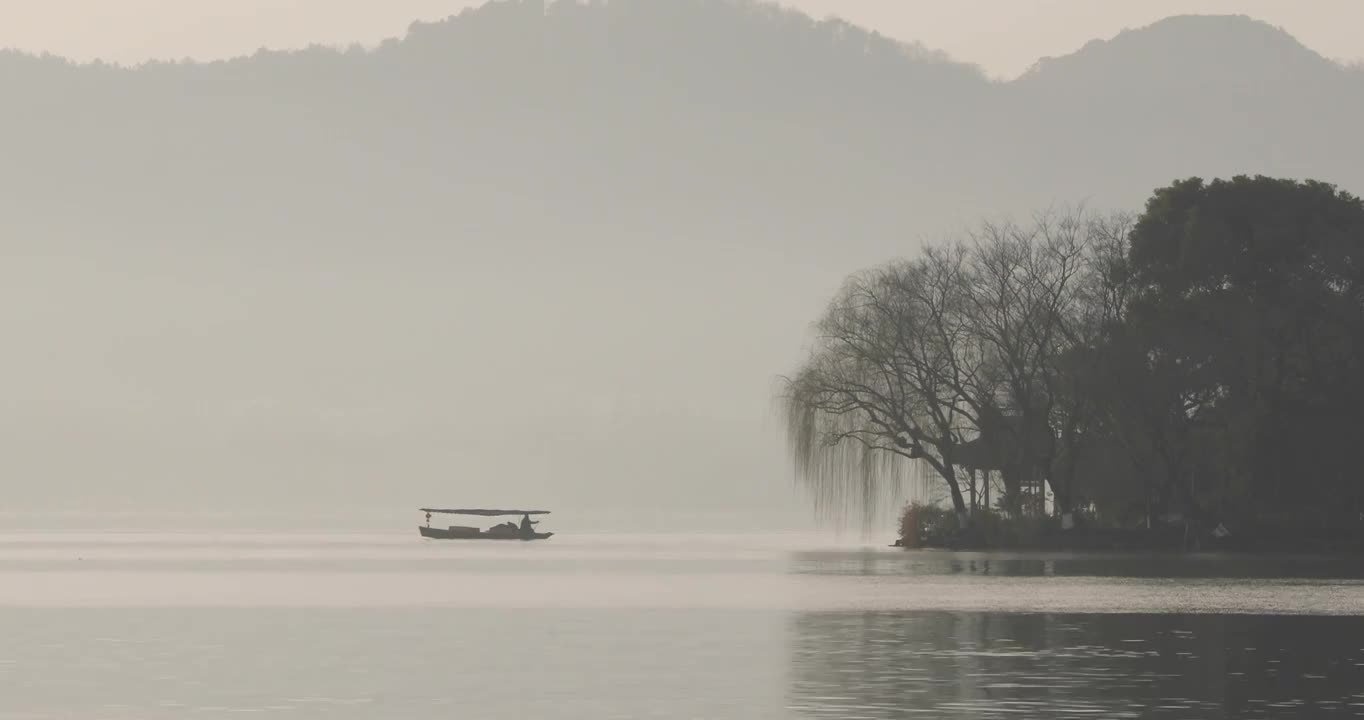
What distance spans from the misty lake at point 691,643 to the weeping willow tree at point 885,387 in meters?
13.6

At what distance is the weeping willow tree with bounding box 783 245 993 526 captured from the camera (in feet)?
283

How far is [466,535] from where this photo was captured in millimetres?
136750

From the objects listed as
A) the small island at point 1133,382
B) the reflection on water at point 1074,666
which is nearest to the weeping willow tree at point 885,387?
the small island at point 1133,382

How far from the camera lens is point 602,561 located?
87688 millimetres

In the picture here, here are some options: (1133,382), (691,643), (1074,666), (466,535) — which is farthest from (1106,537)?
(466,535)

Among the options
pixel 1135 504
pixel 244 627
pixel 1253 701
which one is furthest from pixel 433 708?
pixel 1135 504

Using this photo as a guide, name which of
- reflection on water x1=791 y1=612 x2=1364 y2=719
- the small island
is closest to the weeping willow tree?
the small island

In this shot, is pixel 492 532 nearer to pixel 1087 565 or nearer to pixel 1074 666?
pixel 1087 565

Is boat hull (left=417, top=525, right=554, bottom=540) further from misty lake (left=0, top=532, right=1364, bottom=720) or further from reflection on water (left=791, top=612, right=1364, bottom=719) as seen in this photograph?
reflection on water (left=791, top=612, right=1364, bottom=719)

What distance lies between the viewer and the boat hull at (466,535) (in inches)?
5162

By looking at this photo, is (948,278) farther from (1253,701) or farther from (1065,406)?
(1253,701)

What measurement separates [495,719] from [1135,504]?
68299 mm

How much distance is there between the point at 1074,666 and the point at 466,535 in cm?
10715

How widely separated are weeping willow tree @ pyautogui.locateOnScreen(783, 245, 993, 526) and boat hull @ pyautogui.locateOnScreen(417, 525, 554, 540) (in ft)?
148
